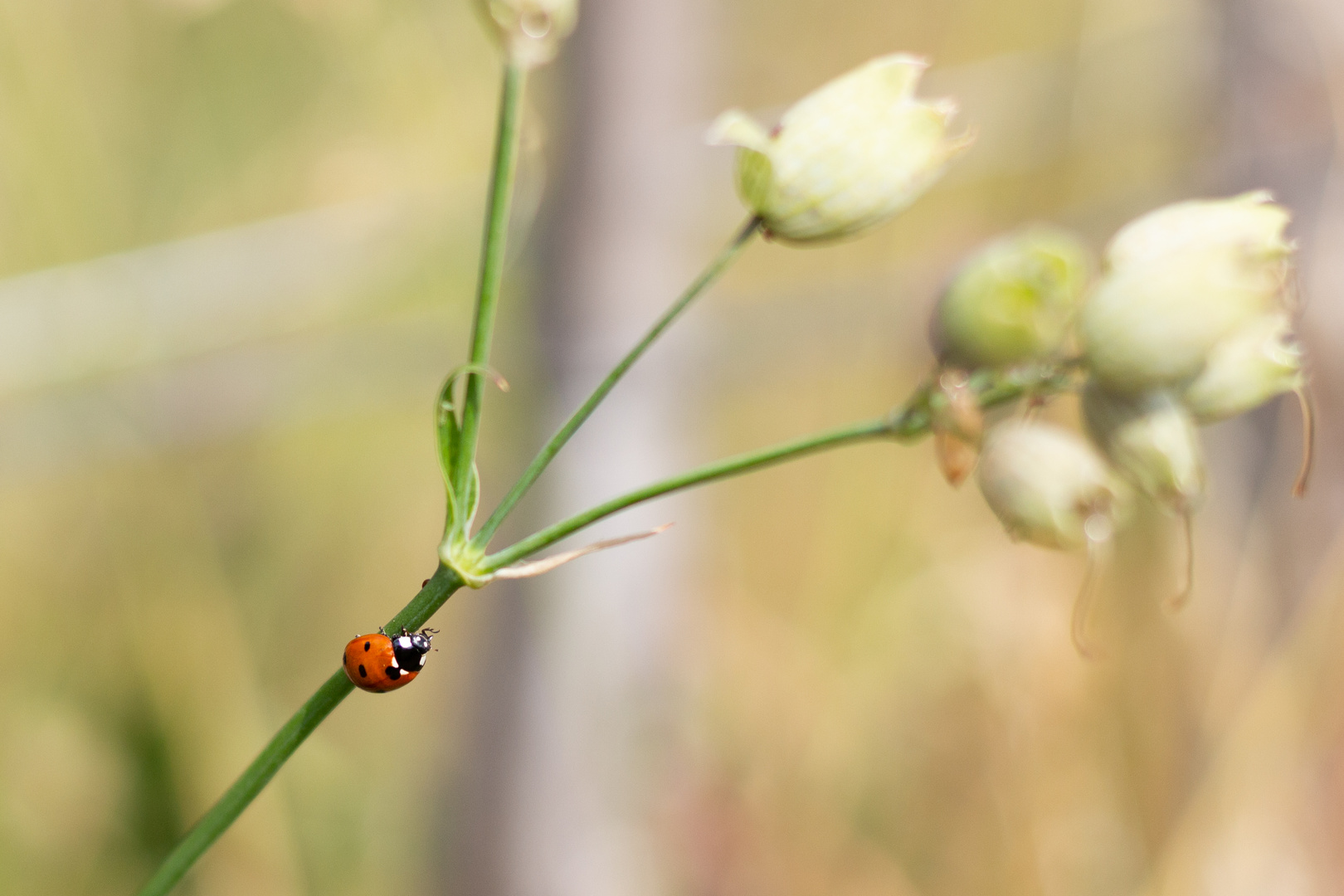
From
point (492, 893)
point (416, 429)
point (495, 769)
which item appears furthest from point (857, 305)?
point (492, 893)

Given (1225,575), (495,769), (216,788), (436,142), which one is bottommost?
(1225,575)

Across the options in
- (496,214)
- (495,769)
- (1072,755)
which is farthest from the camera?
(1072,755)

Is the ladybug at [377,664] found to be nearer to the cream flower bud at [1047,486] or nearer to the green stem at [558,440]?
the green stem at [558,440]

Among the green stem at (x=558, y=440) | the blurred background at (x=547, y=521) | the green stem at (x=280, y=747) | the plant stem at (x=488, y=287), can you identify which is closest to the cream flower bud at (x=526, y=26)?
the plant stem at (x=488, y=287)

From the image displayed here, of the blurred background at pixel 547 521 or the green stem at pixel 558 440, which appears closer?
the green stem at pixel 558 440

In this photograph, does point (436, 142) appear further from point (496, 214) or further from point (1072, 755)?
point (1072, 755)

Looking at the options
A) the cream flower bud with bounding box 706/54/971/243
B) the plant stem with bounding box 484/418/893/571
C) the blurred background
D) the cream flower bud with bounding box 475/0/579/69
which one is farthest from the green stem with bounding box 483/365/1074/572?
the blurred background

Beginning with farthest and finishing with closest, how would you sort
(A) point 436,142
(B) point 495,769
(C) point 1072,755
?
1. (A) point 436,142
2. (C) point 1072,755
3. (B) point 495,769

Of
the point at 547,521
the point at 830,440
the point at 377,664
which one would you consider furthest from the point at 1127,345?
the point at 547,521
